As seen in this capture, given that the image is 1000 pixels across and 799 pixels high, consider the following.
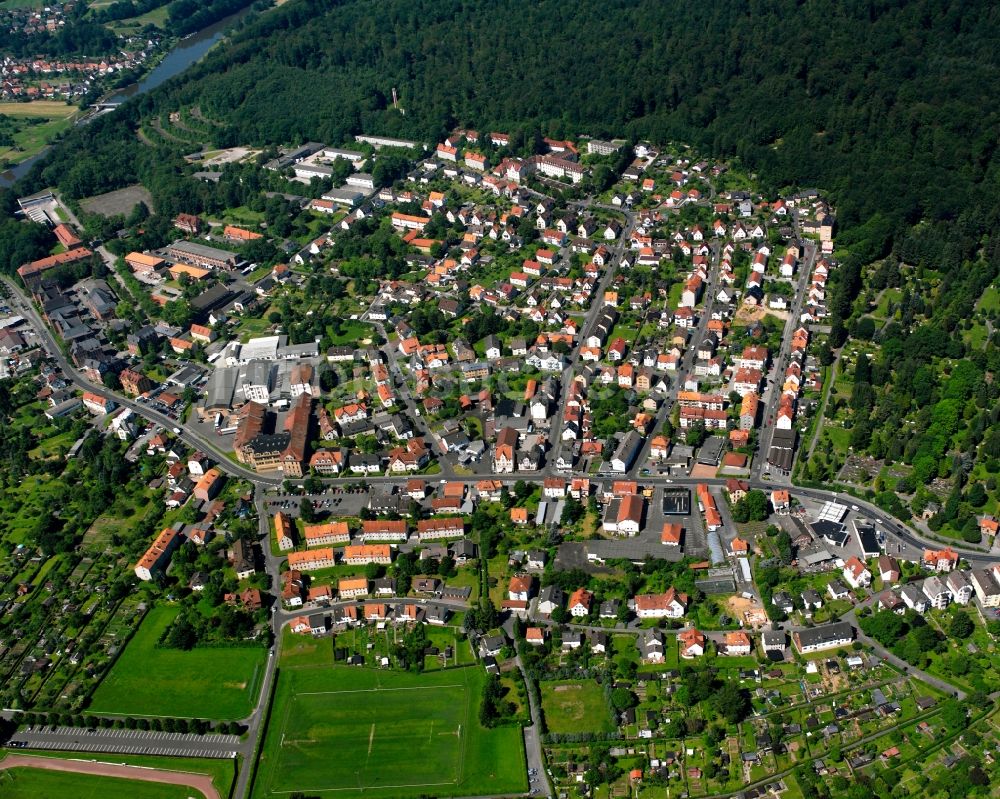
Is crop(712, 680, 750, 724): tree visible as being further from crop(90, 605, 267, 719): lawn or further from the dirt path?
the dirt path

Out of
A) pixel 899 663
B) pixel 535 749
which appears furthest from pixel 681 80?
pixel 535 749

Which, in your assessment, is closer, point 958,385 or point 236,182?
point 958,385

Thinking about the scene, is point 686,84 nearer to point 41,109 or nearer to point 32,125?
point 32,125

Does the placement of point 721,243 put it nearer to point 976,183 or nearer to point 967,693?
point 976,183

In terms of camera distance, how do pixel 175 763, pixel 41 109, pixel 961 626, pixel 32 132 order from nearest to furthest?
pixel 175 763
pixel 961 626
pixel 32 132
pixel 41 109

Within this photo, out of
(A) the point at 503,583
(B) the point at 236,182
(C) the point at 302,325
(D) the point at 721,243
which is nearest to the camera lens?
(A) the point at 503,583

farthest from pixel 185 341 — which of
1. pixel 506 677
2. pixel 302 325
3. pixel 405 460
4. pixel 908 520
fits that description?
pixel 908 520

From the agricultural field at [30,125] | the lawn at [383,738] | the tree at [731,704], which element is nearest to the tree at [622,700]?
the tree at [731,704]

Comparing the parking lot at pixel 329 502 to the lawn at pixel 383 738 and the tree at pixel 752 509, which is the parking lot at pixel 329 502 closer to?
the lawn at pixel 383 738
